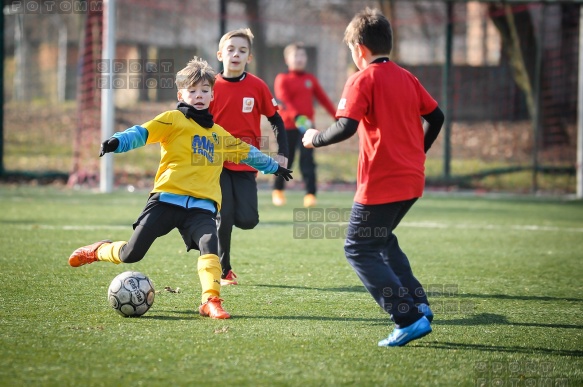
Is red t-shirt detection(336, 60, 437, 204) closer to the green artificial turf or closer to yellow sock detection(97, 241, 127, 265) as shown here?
the green artificial turf

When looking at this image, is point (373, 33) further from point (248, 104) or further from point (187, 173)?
point (248, 104)

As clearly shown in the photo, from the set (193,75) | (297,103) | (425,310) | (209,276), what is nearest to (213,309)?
(209,276)

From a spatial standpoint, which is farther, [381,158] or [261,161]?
[261,161]

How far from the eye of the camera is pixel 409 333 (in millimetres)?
4375

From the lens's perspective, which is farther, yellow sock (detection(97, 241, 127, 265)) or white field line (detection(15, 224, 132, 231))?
white field line (detection(15, 224, 132, 231))

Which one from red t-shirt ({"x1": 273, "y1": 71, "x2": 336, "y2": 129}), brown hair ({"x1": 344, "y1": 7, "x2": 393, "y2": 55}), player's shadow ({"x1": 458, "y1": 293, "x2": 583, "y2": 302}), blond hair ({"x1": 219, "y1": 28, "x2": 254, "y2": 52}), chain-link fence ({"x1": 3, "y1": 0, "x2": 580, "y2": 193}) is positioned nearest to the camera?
brown hair ({"x1": 344, "y1": 7, "x2": 393, "y2": 55})

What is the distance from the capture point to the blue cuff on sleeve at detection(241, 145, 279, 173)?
550 centimetres

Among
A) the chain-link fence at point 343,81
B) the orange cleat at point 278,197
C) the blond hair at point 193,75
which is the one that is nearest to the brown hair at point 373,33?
the blond hair at point 193,75

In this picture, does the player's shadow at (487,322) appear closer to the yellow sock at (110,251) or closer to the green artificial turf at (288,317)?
the green artificial turf at (288,317)

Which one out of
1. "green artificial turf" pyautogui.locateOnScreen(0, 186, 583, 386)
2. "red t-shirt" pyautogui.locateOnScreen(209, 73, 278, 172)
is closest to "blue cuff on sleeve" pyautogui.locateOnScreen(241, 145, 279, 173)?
"red t-shirt" pyautogui.locateOnScreen(209, 73, 278, 172)

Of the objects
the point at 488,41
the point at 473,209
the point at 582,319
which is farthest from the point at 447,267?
the point at 488,41

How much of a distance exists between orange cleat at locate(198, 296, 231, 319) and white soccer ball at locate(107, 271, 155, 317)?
0.32 meters

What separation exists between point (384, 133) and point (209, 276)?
1393 millimetres

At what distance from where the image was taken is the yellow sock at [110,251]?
5.33 m
